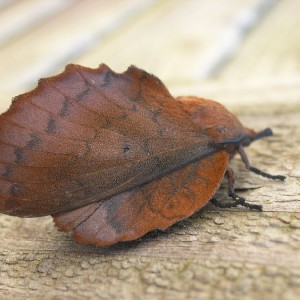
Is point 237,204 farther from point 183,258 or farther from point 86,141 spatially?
point 86,141

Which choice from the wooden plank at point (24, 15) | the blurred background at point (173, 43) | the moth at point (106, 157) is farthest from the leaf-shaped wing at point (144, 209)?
the wooden plank at point (24, 15)

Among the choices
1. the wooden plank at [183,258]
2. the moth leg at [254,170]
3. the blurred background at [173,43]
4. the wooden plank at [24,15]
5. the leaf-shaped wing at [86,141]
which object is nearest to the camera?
the wooden plank at [183,258]

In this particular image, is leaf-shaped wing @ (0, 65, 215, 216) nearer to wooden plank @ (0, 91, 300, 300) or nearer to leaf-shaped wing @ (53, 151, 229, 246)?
leaf-shaped wing @ (53, 151, 229, 246)

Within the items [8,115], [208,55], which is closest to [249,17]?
[208,55]

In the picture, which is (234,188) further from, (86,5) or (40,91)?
(86,5)

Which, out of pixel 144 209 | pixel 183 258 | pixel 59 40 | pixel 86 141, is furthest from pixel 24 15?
pixel 183 258

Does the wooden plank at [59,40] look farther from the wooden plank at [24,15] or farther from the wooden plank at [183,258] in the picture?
the wooden plank at [183,258]
